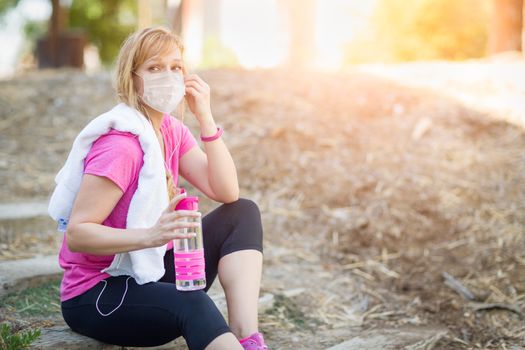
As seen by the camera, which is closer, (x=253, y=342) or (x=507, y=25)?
(x=253, y=342)

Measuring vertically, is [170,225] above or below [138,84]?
below

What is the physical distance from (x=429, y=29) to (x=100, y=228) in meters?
7.64

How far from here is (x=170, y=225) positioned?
185 cm

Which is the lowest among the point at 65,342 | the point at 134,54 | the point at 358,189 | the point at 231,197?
the point at 65,342

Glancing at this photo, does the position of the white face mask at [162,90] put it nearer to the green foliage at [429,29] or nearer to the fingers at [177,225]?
the fingers at [177,225]

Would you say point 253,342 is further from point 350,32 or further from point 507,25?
point 350,32

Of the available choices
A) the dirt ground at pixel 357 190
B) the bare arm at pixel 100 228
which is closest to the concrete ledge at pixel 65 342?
the bare arm at pixel 100 228

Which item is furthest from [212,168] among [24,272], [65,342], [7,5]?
[7,5]

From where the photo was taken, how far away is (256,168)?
14.0 feet

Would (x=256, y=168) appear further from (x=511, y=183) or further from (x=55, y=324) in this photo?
(x=55, y=324)

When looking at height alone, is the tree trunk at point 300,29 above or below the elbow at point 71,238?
above

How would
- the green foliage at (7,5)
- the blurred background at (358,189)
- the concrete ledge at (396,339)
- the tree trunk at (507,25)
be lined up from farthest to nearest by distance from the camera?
the green foliage at (7,5)
the tree trunk at (507,25)
the blurred background at (358,189)
the concrete ledge at (396,339)

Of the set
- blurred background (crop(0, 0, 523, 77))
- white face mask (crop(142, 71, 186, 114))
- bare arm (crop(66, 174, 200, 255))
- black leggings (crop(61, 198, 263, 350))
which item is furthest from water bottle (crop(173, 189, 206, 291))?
blurred background (crop(0, 0, 523, 77))

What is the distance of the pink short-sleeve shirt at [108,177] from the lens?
1.95 metres
